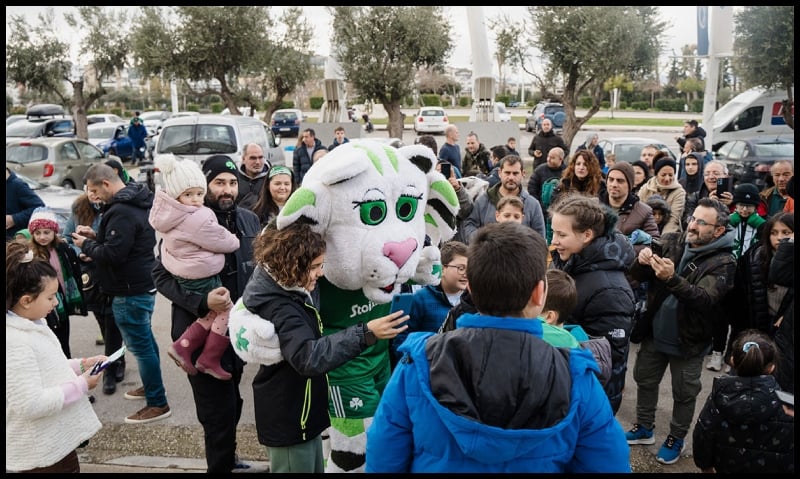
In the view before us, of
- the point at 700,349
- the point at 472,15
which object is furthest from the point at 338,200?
the point at 472,15

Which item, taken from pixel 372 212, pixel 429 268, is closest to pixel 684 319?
pixel 429 268

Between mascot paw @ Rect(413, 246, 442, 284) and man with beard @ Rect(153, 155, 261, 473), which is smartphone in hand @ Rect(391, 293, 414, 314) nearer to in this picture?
mascot paw @ Rect(413, 246, 442, 284)

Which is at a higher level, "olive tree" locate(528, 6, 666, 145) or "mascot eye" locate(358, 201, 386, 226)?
"olive tree" locate(528, 6, 666, 145)

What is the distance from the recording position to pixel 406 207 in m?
3.33

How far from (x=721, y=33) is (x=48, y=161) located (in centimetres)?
1592

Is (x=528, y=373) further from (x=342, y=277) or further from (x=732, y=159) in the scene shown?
(x=732, y=159)

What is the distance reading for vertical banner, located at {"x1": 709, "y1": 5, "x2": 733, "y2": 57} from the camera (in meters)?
14.5

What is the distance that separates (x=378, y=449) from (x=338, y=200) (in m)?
1.44

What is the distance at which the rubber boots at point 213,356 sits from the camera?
364 centimetres

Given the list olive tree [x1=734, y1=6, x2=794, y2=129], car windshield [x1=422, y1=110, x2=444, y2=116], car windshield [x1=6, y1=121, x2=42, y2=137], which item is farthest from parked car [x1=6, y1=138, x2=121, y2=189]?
olive tree [x1=734, y1=6, x2=794, y2=129]

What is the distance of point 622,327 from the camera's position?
3232mm

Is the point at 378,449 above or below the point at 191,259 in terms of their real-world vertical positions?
below

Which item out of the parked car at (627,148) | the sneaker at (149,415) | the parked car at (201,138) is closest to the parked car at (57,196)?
the parked car at (201,138)

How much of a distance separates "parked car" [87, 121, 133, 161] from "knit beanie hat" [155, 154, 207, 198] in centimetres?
1927
